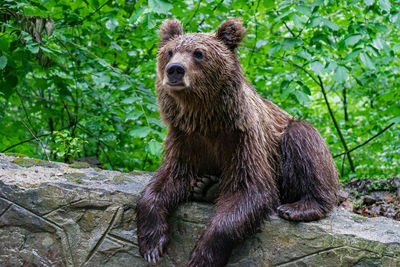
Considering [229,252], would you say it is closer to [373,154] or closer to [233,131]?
[233,131]

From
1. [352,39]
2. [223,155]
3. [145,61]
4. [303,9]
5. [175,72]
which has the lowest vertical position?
[223,155]

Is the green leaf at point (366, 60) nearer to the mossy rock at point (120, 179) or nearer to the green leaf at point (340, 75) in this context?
the green leaf at point (340, 75)

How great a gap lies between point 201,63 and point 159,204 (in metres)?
1.40

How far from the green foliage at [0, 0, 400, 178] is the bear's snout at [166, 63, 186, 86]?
0.59 m

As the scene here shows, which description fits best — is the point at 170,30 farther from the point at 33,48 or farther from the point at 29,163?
the point at 29,163

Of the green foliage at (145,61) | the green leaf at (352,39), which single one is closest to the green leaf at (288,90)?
the green foliage at (145,61)

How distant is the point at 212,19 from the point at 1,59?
312 centimetres

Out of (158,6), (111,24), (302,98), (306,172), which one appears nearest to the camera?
(158,6)

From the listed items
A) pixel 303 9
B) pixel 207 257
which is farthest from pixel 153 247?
pixel 303 9

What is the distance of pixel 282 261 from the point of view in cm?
358

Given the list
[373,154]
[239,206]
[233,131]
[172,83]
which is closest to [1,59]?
[172,83]

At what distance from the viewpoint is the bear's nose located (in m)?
3.37

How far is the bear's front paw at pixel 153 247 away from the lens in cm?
364

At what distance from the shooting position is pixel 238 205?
360 centimetres
